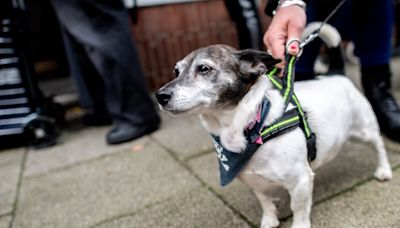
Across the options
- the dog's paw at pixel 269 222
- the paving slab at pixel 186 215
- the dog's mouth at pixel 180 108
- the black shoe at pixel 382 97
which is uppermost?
the dog's mouth at pixel 180 108

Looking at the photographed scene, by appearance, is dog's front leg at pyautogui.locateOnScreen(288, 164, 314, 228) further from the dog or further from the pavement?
the pavement

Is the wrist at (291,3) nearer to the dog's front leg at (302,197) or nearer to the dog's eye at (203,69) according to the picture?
Result: the dog's eye at (203,69)

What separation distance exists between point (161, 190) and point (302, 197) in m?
0.97

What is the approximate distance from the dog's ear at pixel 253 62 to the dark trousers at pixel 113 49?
1757 millimetres

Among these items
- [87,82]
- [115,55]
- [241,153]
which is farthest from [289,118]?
[87,82]

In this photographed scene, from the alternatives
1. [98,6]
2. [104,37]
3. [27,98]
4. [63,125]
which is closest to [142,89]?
[104,37]

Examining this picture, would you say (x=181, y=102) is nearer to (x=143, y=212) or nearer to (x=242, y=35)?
(x=143, y=212)

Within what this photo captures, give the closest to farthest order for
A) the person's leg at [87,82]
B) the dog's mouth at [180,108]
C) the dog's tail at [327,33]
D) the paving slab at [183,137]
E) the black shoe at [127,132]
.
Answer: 1. the dog's mouth at [180,108]
2. the dog's tail at [327,33]
3. the paving slab at [183,137]
4. the black shoe at [127,132]
5. the person's leg at [87,82]

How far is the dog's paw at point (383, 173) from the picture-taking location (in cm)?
211

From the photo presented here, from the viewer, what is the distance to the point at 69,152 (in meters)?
3.22

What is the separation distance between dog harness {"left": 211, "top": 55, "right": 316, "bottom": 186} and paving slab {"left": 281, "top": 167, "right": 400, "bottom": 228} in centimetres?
34

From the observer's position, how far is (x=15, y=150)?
3422mm

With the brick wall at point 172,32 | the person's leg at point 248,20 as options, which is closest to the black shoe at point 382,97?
the person's leg at point 248,20

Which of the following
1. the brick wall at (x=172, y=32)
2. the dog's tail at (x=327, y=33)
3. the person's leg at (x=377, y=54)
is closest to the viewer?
the dog's tail at (x=327, y=33)
